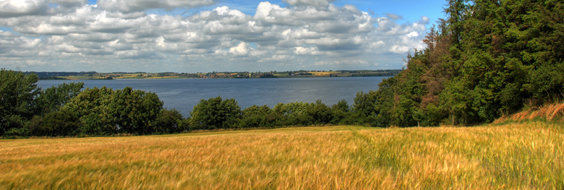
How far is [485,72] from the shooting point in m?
25.1

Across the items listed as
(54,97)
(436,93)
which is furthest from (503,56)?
(54,97)

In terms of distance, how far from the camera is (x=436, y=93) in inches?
1572

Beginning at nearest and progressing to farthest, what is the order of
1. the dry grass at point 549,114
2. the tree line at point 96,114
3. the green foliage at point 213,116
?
the dry grass at point 549,114, the tree line at point 96,114, the green foliage at point 213,116

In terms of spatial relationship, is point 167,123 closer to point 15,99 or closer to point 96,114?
point 96,114

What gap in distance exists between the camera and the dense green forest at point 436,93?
22.1m

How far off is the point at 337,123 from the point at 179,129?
133 feet

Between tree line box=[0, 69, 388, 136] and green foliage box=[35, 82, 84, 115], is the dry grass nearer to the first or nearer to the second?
tree line box=[0, 69, 388, 136]

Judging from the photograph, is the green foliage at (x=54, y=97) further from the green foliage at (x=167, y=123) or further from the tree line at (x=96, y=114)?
the green foliage at (x=167, y=123)

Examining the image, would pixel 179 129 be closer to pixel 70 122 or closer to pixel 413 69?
pixel 70 122

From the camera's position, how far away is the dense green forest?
22.1 meters

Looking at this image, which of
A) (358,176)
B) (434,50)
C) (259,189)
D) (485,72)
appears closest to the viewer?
(259,189)

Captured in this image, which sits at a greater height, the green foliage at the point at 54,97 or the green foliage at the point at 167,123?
the green foliage at the point at 54,97

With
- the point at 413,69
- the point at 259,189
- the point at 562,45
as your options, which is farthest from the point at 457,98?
the point at 259,189

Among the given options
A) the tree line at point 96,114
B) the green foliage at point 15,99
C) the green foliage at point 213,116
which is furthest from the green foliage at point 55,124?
the green foliage at point 213,116
